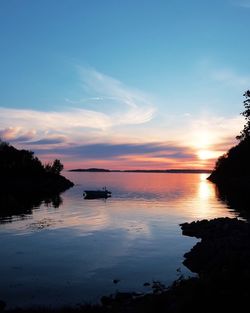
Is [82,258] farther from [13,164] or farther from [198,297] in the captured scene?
[13,164]

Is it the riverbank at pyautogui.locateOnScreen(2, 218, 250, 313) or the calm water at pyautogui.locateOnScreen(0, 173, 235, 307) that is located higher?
the riverbank at pyautogui.locateOnScreen(2, 218, 250, 313)

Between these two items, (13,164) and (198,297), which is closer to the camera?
(198,297)

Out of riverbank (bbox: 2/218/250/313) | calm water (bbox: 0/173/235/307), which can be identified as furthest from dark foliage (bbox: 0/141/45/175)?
riverbank (bbox: 2/218/250/313)

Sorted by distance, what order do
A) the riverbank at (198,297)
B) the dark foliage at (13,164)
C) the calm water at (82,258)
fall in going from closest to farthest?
the riverbank at (198,297) < the calm water at (82,258) < the dark foliage at (13,164)

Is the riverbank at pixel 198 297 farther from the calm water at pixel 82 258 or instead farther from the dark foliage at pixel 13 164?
the dark foliage at pixel 13 164

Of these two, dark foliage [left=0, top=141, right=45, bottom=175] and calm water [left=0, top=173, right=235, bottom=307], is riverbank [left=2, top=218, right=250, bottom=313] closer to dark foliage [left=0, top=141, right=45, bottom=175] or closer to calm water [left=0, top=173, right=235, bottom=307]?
calm water [left=0, top=173, right=235, bottom=307]

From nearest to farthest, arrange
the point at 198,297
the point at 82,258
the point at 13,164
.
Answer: the point at 198,297 → the point at 82,258 → the point at 13,164

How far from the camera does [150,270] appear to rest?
32969 mm

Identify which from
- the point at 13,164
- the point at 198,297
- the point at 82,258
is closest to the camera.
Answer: the point at 198,297

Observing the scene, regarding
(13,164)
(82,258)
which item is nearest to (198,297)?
(82,258)

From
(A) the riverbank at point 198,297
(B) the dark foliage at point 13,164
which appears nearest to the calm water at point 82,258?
(A) the riverbank at point 198,297

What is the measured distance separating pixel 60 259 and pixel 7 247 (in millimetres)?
8701

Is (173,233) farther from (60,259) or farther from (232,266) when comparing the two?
(232,266)

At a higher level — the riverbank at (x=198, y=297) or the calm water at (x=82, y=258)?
the riverbank at (x=198, y=297)
